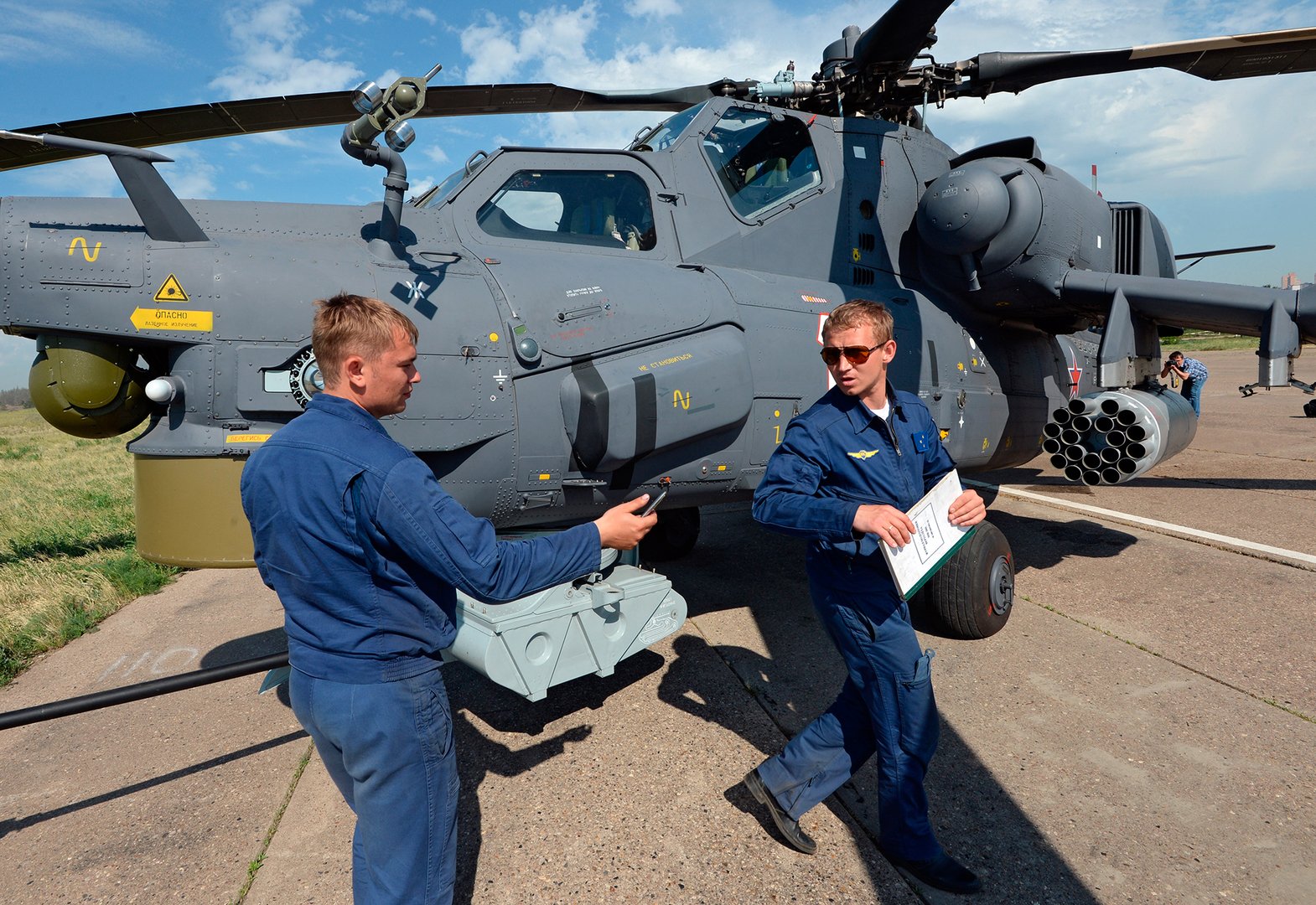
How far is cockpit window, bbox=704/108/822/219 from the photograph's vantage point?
513cm

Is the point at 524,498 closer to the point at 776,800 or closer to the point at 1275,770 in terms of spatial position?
the point at 776,800

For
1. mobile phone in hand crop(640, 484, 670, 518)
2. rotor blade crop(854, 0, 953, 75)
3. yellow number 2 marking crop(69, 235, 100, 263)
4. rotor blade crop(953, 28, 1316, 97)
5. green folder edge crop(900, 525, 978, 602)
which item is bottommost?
green folder edge crop(900, 525, 978, 602)

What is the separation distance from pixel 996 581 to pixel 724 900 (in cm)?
310

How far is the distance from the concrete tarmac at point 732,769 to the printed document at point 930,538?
1198 millimetres

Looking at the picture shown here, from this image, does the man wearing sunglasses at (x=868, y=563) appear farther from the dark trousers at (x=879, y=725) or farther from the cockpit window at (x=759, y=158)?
the cockpit window at (x=759, y=158)

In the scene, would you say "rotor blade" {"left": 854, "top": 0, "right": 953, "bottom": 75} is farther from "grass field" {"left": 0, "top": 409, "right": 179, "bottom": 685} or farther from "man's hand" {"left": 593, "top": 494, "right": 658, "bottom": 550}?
"grass field" {"left": 0, "top": 409, "right": 179, "bottom": 685}

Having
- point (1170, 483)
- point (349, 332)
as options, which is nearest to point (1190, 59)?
point (349, 332)

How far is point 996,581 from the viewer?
16.3 feet

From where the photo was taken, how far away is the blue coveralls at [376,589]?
1.88 metres

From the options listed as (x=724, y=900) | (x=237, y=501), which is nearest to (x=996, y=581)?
(x=724, y=900)

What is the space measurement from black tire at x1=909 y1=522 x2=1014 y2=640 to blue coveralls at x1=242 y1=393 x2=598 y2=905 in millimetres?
3432

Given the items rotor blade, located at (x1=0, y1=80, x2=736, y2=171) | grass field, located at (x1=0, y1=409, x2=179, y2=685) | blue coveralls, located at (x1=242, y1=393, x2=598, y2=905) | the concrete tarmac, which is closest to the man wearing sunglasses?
the concrete tarmac

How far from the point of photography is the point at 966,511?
256 cm

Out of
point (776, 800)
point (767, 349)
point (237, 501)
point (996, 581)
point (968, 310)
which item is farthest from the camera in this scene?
point (968, 310)
